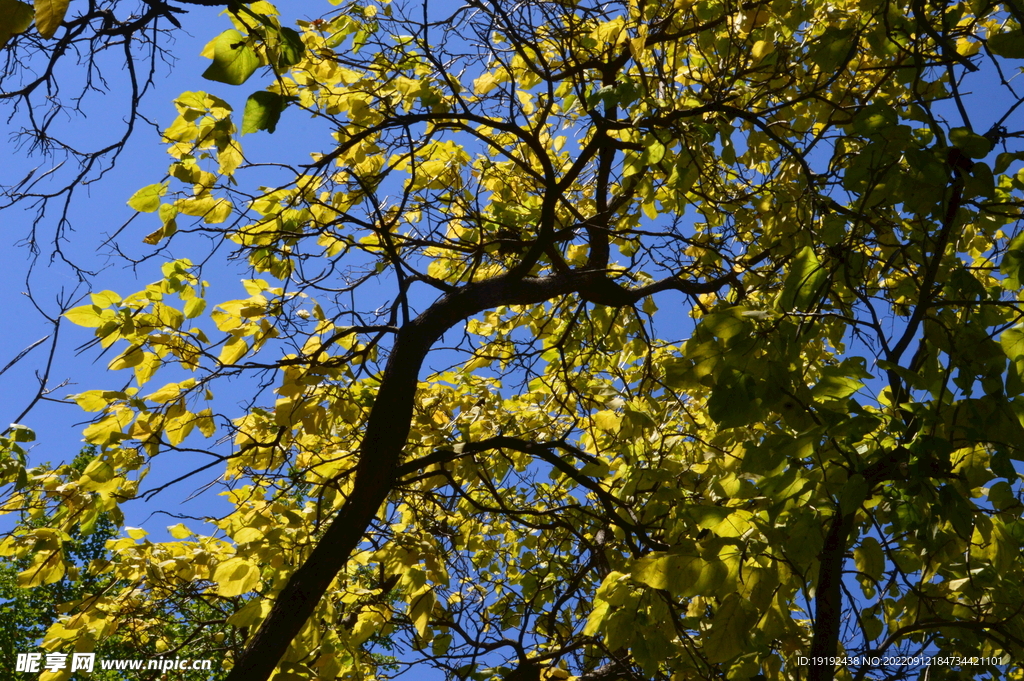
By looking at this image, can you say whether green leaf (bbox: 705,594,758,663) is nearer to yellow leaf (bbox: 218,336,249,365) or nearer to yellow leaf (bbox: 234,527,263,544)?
yellow leaf (bbox: 234,527,263,544)

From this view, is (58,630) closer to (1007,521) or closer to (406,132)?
(406,132)

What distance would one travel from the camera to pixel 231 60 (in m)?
1.82

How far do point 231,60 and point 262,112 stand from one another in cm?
27

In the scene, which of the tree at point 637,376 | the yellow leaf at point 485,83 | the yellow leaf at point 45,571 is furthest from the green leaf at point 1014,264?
the yellow leaf at point 45,571

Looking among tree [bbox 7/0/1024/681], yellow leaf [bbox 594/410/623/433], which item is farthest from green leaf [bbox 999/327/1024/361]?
yellow leaf [bbox 594/410/623/433]

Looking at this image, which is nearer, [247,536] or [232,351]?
[247,536]

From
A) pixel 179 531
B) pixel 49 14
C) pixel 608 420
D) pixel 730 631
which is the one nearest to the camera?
pixel 49 14

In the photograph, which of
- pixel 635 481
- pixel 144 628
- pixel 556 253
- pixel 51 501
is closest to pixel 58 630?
pixel 51 501

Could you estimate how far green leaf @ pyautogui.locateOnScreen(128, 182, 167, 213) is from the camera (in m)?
2.57

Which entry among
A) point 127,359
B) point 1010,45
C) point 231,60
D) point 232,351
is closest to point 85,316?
point 127,359

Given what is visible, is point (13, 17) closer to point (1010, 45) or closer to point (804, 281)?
point (804, 281)

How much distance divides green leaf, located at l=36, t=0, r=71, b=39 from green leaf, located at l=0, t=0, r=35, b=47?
0.09 meters

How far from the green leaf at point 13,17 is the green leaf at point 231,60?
403mm

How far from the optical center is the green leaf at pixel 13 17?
1460 millimetres
